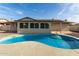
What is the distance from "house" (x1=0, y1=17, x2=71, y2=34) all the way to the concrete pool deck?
496 mm

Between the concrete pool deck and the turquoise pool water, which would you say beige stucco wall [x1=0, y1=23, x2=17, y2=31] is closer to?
the turquoise pool water

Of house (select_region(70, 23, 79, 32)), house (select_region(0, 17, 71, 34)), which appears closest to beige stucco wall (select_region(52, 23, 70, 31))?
house (select_region(0, 17, 71, 34))

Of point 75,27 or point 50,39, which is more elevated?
point 75,27

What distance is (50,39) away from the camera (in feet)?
22.3

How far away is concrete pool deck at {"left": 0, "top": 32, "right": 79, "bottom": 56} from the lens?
6.18 meters

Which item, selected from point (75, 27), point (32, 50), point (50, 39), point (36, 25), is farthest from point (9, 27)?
point (75, 27)

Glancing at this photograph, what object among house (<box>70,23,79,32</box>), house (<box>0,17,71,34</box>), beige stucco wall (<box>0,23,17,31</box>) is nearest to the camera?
house (<box>70,23,79,32</box>)

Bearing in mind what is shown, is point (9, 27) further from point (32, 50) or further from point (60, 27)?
point (60, 27)

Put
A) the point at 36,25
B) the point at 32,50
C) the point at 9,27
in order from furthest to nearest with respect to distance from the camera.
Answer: the point at 9,27 → the point at 36,25 → the point at 32,50

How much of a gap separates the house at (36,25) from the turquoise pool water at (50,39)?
0.84ft

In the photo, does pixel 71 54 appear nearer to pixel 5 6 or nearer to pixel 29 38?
pixel 29 38

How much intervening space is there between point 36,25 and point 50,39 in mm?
881

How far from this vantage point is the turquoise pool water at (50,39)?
21.8ft

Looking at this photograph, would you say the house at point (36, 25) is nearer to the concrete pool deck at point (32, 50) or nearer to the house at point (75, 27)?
the house at point (75, 27)
